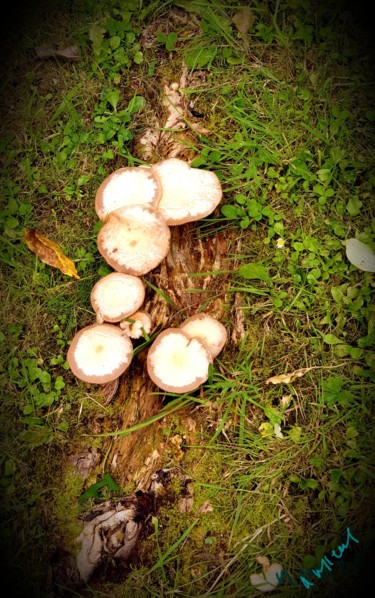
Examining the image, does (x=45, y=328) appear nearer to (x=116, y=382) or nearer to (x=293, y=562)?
(x=116, y=382)

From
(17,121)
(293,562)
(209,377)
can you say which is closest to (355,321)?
A: (209,377)

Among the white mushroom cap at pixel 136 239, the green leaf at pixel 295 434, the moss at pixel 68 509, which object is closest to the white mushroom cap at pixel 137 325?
the white mushroom cap at pixel 136 239

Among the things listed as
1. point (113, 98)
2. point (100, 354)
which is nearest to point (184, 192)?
point (113, 98)

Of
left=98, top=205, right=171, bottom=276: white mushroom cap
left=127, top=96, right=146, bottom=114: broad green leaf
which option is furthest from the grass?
left=98, top=205, right=171, bottom=276: white mushroom cap

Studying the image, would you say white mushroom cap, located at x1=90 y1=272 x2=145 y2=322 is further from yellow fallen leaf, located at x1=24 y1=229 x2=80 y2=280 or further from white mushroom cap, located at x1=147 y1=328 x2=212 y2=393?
yellow fallen leaf, located at x1=24 y1=229 x2=80 y2=280
